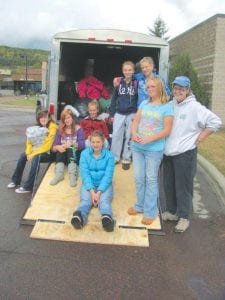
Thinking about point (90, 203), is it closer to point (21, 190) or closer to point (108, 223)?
point (108, 223)

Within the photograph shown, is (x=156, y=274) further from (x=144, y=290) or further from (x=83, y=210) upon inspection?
(x=83, y=210)

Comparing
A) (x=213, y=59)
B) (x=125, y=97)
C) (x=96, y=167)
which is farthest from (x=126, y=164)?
(x=213, y=59)

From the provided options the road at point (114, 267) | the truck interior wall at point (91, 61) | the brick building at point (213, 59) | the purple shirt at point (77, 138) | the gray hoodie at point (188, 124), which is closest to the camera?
the road at point (114, 267)

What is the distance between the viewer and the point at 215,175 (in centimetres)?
918

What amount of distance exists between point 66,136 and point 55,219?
2.01 m

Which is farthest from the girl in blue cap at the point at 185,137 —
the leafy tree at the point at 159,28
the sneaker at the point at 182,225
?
the leafy tree at the point at 159,28

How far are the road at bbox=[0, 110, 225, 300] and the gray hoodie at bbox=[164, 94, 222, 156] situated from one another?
107 cm

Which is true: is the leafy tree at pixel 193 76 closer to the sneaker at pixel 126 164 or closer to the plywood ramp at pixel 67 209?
the sneaker at pixel 126 164

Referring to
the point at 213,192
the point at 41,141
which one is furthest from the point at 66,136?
the point at 213,192

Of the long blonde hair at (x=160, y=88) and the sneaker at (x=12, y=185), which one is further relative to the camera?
the sneaker at (x=12, y=185)

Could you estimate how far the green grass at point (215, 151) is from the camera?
1044 cm

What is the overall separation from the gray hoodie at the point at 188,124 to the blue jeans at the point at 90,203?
3.08 feet

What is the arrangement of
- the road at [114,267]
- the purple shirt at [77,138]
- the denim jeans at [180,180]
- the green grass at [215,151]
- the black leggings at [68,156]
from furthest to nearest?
1. the green grass at [215,151]
2. the purple shirt at [77,138]
3. the black leggings at [68,156]
4. the denim jeans at [180,180]
5. the road at [114,267]

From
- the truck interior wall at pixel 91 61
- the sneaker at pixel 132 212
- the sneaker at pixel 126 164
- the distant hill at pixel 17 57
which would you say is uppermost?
the distant hill at pixel 17 57
